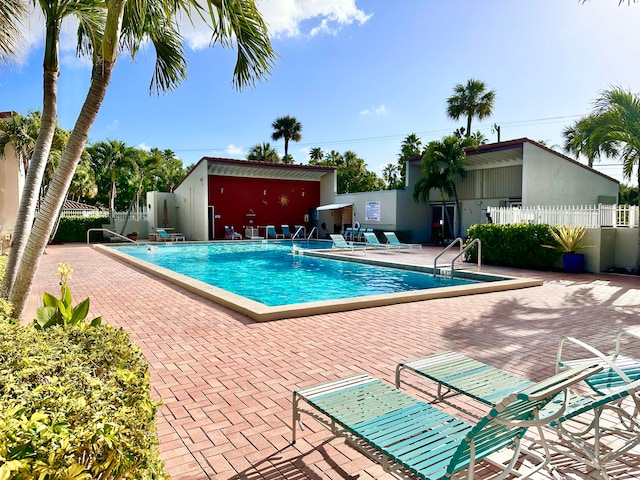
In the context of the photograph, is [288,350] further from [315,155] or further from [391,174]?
[391,174]

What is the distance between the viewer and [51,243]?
23500 mm

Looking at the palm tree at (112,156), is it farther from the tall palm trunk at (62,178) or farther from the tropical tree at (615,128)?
the tall palm trunk at (62,178)

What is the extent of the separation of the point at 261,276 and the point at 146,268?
10.8ft

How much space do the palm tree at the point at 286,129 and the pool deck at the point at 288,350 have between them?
35098mm

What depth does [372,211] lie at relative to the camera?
26094 millimetres

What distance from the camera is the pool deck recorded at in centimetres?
262

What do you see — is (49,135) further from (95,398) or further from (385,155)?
(385,155)

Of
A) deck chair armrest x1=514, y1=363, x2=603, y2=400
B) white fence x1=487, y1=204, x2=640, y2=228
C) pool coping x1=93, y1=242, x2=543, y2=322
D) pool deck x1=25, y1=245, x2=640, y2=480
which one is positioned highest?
white fence x1=487, y1=204, x2=640, y2=228

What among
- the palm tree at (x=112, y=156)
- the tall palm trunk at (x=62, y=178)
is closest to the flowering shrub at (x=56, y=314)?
the tall palm trunk at (x=62, y=178)

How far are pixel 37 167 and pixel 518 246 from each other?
12878mm

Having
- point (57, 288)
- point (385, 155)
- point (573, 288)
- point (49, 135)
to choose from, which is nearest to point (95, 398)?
point (49, 135)

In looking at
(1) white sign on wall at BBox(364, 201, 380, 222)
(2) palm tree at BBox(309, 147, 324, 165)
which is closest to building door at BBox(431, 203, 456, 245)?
(1) white sign on wall at BBox(364, 201, 380, 222)

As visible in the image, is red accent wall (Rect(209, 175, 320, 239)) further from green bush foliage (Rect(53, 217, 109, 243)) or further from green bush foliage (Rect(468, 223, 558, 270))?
green bush foliage (Rect(468, 223, 558, 270))

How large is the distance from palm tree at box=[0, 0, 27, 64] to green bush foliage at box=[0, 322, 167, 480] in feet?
10.2
